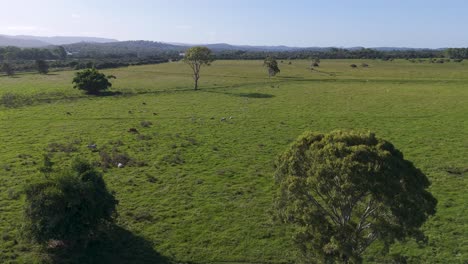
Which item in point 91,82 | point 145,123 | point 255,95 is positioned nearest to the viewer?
point 145,123

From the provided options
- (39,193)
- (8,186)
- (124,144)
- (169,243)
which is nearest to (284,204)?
(169,243)

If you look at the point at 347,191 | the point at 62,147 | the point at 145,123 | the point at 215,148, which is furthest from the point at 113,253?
the point at 145,123

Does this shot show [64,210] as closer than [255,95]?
Yes

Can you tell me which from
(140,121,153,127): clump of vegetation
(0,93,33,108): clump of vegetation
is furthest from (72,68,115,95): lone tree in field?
(140,121,153,127): clump of vegetation

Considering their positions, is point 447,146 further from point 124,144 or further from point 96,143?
point 96,143

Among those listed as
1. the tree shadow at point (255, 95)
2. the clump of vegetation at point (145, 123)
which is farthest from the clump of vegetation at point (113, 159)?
the tree shadow at point (255, 95)

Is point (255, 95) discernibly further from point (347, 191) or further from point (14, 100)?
point (347, 191)

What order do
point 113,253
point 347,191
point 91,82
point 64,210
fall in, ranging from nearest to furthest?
point 347,191
point 64,210
point 113,253
point 91,82
